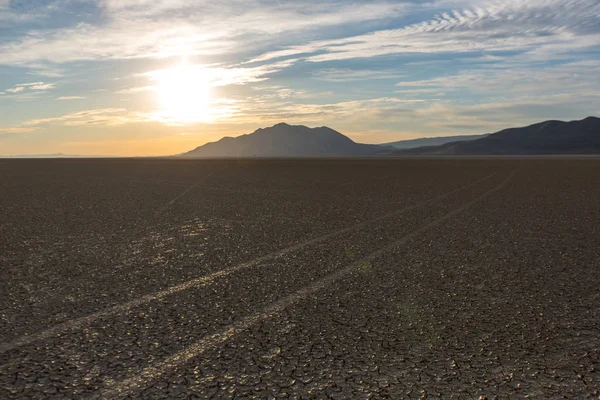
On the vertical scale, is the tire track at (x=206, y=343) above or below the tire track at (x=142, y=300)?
below

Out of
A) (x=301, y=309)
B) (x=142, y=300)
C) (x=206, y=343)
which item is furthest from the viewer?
(x=142, y=300)

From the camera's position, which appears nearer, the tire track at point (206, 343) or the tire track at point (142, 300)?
the tire track at point (206, 343)

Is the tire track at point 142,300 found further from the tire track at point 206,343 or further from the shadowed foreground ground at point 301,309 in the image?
the tire track at point 206,343

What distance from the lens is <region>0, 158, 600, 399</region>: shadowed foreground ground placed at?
13.8 feet

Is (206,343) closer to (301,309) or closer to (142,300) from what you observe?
(301,309)

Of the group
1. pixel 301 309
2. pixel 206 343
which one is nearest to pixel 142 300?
pixel 206 343

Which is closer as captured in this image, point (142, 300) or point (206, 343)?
point (206, 343)

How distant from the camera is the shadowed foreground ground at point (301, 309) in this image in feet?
13.8

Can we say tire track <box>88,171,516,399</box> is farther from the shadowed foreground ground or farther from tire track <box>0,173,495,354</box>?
tire track <box>0,173,495,354</box>

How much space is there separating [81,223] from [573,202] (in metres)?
14.0

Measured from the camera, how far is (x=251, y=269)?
7.84 metres

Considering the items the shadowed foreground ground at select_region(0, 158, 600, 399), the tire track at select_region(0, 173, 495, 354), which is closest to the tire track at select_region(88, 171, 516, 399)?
the shadowed foreground ground at select_region(0, 158, 600, 399)

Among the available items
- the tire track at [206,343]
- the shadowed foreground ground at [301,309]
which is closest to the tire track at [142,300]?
the shadowed foreground ground at [301,309]

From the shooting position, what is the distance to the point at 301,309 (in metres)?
5.93
